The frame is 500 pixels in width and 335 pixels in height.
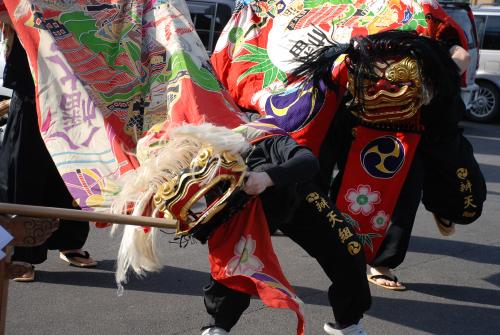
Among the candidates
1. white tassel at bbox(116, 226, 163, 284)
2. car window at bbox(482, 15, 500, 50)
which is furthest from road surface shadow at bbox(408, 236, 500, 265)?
car window at bbox(482, 15, 500, 50)

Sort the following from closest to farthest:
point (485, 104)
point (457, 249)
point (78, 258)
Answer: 1. point (78, 258)
2. point (457, 249)
3. point (485, 104)

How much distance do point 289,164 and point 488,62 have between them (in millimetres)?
→ 10034

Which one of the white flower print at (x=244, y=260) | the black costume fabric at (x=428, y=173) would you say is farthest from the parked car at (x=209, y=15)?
the white flower print at (x=244, y=260)

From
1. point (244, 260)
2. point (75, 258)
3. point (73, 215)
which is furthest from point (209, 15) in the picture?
point (73, 215)

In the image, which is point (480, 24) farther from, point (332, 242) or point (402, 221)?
point (332, 242)

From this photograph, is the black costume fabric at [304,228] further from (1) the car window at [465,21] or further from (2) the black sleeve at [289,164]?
(1) the car window at [465,21]

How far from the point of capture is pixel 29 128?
402cm

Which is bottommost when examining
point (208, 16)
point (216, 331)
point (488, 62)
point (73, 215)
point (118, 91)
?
point (488, 62)

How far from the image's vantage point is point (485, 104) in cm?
1223

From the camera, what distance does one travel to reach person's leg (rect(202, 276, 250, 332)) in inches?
115

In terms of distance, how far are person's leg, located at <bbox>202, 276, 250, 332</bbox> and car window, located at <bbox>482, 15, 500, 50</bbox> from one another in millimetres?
9925

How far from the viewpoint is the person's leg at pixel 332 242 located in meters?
3.07

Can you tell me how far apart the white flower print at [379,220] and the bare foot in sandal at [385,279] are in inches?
16.2

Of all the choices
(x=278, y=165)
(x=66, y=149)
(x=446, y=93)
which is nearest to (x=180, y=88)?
(x=66, y=149)
